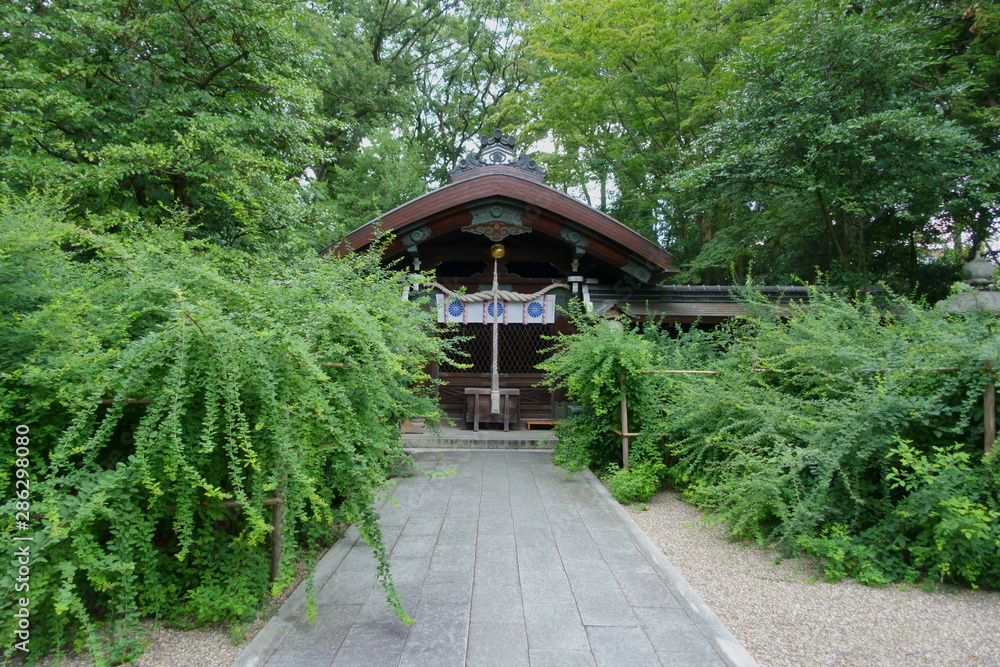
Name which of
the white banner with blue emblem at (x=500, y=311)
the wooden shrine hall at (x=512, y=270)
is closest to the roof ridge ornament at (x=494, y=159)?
the wooden shrine hall at (x=512, y=270)

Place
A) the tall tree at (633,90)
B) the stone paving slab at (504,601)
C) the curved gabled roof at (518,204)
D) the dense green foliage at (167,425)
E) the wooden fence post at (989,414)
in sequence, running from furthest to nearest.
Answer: the tall tree at (633,90), the curved gabled roof at (518,204), the wooden fence post at (989,414), the stone paving slab at (504,601), the dense green foliage at (167,425)

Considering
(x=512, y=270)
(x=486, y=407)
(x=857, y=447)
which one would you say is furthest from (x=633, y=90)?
(x=857, y=447)

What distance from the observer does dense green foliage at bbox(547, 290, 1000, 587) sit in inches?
144

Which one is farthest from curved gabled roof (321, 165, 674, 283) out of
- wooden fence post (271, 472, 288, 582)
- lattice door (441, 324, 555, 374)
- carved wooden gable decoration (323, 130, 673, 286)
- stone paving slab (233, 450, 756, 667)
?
wooden fence post (271, 472, 288, 582)

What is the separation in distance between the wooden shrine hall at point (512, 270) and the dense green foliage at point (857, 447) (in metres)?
3.87

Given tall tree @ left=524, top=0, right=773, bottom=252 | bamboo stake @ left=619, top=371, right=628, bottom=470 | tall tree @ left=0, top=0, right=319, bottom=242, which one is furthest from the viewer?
tall tree @ left=524, top=0, right=773, bottom=252

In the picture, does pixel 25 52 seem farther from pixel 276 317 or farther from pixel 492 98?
pixel 492 98

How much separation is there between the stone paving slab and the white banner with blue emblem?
4.70m

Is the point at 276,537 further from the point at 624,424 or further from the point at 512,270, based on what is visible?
the point at 512,270

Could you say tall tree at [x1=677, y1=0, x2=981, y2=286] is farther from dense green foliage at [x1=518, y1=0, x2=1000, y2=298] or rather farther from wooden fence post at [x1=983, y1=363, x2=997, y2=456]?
wooden fence post at [x1=983, y1=363, x2=997, y2=456]

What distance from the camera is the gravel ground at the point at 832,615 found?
291 centimetres

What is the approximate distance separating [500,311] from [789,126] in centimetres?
Answer: 615

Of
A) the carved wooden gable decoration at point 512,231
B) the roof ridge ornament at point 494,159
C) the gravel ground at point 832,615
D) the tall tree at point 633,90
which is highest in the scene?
the tall tree at point 633,90

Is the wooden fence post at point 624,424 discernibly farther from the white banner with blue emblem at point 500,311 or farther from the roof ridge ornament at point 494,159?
the roof ridge ornament at point 494,159
